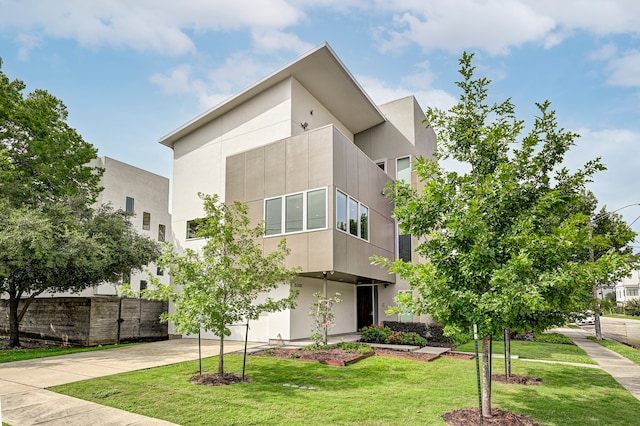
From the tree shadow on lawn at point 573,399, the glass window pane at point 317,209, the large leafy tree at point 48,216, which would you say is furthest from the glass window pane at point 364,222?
the large leafy tree at point 48,216

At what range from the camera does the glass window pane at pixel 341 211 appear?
49.9ft

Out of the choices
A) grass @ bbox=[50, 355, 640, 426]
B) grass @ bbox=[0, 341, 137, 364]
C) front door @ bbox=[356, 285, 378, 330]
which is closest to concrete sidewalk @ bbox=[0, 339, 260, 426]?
grass @ bbox=[50, 355, 640, 426]

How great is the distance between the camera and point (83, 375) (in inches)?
375

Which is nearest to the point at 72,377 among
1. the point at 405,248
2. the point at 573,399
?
the point at 573,399

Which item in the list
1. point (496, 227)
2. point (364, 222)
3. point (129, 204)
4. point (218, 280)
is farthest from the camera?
point (129, 204)

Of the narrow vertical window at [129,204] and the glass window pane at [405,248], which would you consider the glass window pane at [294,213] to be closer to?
the glass window pane at [405,248]

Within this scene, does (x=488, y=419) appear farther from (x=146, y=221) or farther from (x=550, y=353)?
(x=146, y=221)

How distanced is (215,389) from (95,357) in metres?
6.05

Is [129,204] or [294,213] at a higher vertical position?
[129,204]

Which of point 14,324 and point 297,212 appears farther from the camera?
point 297,212

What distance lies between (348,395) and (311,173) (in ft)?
29.8

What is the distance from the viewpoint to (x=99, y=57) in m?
11.8

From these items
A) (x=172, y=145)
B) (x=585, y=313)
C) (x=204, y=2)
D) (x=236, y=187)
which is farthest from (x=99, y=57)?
(x=585, y=313)

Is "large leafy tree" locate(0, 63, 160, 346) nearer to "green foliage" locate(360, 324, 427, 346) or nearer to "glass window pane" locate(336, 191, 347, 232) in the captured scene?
"glass window pane" locate(336, 191, 347, 232)
